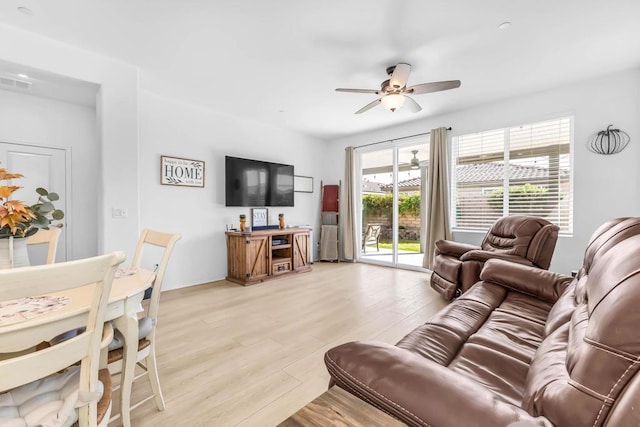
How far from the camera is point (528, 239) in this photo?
2961 millimetres

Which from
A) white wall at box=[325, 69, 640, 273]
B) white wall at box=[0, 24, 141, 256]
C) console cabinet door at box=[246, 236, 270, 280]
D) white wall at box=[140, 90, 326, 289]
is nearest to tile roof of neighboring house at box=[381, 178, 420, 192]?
white wall at box=[325, 69, 640, 273]

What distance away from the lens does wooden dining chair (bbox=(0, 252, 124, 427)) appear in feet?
2.47

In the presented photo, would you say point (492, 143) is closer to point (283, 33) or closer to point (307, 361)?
point (283, 33)

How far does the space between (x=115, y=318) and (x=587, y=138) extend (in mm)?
4827

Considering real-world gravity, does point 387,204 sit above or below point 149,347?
above

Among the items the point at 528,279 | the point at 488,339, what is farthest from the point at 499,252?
the point at 488,339

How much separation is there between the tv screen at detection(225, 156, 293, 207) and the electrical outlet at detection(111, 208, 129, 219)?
60.5 inches

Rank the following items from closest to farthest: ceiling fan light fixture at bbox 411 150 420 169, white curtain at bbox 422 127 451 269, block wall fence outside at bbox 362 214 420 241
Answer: white curtain at bbox 422 127 451 269 < ceiling fan light fixture at bbox 411 150 420 169 < block wall fence outside at bbox 362 214 420 241

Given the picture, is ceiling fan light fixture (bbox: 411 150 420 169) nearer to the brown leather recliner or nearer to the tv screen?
the brown leather recliner

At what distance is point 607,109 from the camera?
318 cm

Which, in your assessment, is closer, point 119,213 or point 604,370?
point 604,370

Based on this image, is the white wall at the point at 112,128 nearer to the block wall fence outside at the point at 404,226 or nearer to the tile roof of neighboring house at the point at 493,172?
the block wall fence outside at the point at 404,226

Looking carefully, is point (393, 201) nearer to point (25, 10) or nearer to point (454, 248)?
point (454, 248)

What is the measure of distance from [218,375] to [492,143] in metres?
4.43
